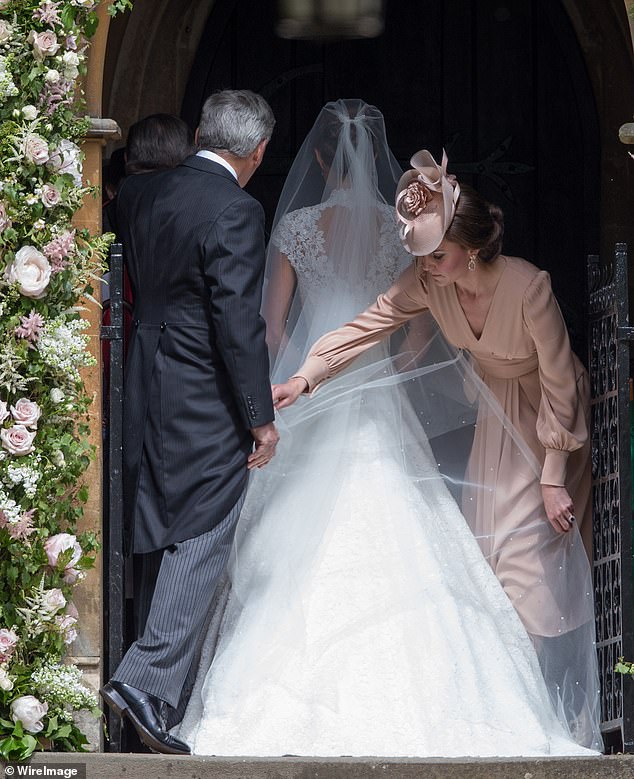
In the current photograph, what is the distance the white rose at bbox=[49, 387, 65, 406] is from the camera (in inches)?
175

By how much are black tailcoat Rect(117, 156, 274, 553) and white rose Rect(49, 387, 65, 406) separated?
298 millimetres

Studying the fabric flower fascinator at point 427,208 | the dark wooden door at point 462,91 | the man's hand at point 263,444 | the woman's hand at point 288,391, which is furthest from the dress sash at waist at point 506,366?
the dark wooden door at point 462,91

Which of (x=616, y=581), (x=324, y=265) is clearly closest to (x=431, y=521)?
(x=616, y=581)

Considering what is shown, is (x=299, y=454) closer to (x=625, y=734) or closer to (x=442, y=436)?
(x=442, y=436)

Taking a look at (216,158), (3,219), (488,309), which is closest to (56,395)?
(3,219)

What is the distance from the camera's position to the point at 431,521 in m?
4.89

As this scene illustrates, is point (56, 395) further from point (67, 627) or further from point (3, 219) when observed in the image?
point (67, 627)

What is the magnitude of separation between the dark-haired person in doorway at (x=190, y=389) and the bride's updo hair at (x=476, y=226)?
631 mm

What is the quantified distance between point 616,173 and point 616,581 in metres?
1.82

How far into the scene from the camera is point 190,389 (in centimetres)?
460

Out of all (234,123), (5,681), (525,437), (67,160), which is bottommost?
(5,681)

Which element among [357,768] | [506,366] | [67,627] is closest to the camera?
[357,768]

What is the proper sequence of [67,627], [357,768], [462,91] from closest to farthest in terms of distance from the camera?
[357,768] < [67,627] < [462,91]

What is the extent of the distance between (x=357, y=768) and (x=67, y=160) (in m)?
1.90
